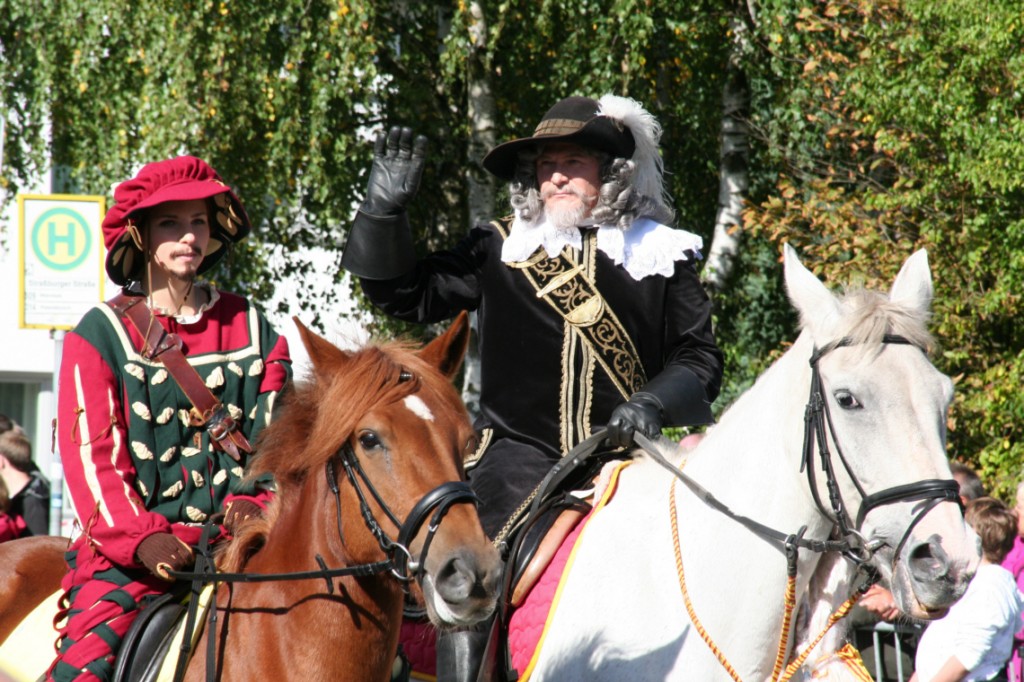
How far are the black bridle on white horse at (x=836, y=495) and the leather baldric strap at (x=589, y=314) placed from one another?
3.50 ft

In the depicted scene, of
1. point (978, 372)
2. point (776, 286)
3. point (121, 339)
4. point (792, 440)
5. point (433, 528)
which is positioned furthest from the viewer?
point (776, 286)

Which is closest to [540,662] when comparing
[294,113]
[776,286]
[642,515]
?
[642,515]

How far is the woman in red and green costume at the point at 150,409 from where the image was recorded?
3.68m

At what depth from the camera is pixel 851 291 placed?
3.69 metres

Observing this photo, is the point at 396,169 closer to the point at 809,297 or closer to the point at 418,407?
the point at 418,407

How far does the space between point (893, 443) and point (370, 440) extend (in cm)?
137

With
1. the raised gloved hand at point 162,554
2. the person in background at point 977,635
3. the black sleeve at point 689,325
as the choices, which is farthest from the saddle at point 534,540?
the person in background at point 977,635

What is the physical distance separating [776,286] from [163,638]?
10636 millimetres

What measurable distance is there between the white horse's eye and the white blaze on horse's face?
1107 mm

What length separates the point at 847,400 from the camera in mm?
3404

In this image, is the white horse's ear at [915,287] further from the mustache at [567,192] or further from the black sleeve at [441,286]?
the black sleeve at [441,286]

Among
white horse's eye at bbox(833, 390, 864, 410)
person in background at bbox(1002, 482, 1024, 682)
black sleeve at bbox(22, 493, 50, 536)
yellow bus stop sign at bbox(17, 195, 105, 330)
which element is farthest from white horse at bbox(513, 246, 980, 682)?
black sleeve at bbox(22, 493, 50, 536)

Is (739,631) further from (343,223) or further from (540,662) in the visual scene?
(343,223)

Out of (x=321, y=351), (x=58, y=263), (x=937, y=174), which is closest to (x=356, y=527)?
(x=321, y=351)
